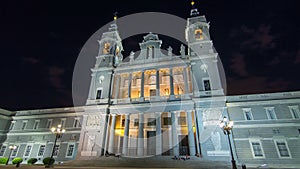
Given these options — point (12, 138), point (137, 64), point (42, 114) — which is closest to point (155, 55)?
point (137, 64)

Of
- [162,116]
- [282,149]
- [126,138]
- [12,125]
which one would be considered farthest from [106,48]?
[282,149]

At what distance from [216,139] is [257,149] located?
207 inches

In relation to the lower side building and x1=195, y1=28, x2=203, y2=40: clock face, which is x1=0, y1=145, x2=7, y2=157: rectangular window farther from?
x1=195, y1=28, x2=203, y2=40: clock face

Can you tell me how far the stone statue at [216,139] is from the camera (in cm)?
1923

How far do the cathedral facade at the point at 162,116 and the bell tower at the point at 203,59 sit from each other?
0.43ft

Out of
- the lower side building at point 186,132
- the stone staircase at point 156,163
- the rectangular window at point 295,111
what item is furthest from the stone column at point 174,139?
the rectangular window at point 295,111

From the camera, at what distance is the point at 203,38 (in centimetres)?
2761

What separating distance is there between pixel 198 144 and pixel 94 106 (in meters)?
16.0

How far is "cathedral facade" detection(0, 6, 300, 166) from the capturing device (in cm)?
2017

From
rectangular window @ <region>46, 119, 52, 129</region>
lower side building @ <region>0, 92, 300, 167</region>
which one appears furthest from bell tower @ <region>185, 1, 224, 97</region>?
rectangular window @ <region>46, 119, 52, 129</region>

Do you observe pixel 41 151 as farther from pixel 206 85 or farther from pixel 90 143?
pixel 206 85

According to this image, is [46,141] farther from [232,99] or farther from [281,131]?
[281,131]

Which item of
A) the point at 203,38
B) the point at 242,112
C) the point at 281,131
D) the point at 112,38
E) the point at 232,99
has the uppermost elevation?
the point at 112,38

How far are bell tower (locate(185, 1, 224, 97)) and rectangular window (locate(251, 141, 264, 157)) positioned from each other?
7.18 metres
